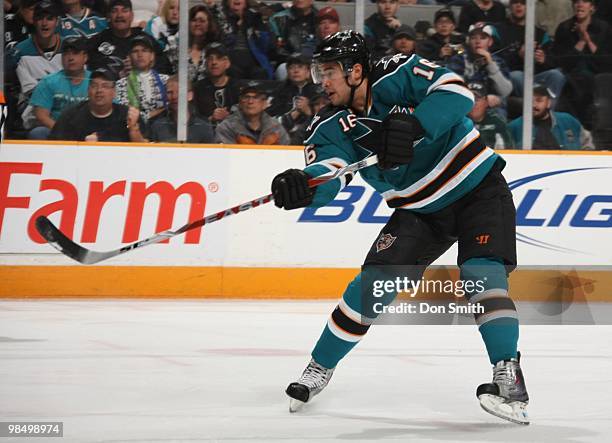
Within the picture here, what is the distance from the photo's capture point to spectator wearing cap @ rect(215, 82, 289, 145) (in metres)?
6.82

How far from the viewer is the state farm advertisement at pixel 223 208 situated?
636cm

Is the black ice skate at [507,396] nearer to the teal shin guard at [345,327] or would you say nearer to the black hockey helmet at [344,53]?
the teal shin guard at [345,327]

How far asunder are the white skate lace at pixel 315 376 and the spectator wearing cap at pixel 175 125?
12.0ft

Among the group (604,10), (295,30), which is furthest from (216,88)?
(604,10)

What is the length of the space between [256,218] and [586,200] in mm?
2051

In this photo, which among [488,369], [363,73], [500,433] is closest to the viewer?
[500,433]

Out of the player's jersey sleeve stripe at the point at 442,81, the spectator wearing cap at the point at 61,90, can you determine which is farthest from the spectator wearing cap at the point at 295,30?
the player's jersey sleeve stripe at the point at 442,81

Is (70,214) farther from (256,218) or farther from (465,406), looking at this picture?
(465,406)

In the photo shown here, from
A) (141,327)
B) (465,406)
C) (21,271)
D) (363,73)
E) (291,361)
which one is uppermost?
(363,73)

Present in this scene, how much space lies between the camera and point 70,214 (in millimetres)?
6355

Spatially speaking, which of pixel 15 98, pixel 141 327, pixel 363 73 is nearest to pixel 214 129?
pixel 15 98

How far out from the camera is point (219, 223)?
653 cm

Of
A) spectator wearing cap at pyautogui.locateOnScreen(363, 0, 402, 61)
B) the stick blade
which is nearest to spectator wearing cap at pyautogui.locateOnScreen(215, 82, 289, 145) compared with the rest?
spectator wearing cap at pyautogui.locateOnScreen(363, 0, 402, 61)

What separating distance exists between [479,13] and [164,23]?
2119 millimetres
